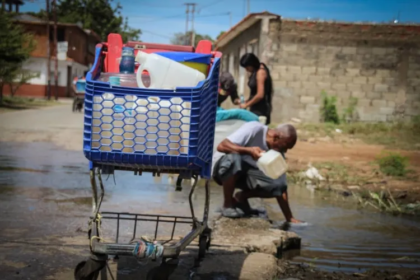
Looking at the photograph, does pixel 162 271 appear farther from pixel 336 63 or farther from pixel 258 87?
pixel 336 63

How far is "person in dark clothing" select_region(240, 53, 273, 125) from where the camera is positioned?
8469 millimetres

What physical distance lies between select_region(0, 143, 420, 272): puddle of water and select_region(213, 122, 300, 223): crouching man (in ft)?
1.28

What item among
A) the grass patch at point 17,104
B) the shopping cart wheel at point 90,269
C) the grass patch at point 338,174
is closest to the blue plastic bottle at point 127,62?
the shopping cart wheel at point 90,269

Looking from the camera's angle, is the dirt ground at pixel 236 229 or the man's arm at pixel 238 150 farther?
the man's arm at pixel 238 150

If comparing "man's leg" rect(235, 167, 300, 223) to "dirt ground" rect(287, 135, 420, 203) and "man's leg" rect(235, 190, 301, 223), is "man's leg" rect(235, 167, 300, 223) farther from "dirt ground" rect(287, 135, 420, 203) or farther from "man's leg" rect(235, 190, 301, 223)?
"dirt ground" rect(287, 135, 420, 203)

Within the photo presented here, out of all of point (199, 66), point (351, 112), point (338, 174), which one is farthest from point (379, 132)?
point (199, 66)

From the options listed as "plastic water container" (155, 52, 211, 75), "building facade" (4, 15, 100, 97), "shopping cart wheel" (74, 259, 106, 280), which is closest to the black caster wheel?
"shopping cart wheel" (74, 259, 106, 280)

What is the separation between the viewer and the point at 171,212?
635 cm

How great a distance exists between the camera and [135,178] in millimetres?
8898

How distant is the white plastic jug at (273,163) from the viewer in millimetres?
5562

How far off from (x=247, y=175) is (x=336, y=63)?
50.0 feet

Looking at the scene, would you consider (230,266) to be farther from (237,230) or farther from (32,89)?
(32,89)

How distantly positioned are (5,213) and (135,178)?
331cm

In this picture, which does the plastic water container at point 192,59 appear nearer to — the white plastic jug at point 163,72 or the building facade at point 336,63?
the white plastic jug at point 163,72
